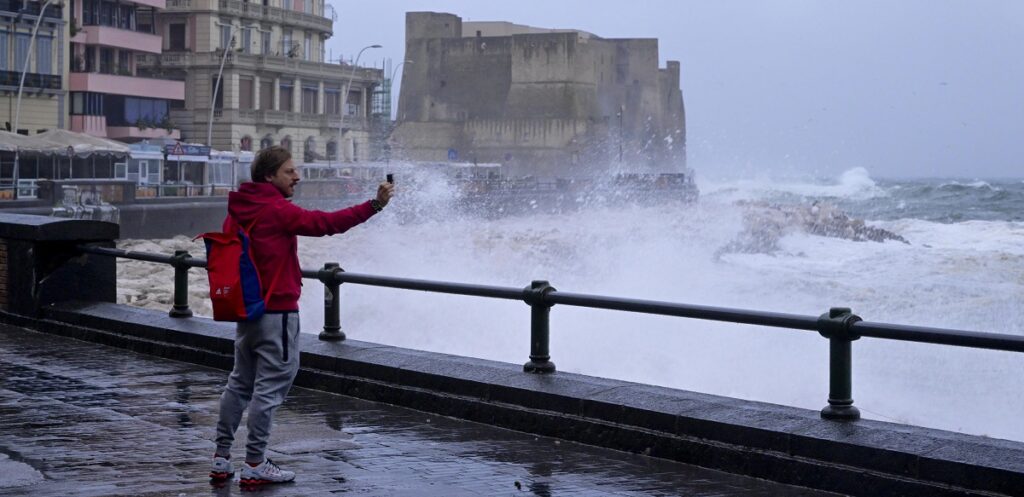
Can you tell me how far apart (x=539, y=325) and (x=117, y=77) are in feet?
194

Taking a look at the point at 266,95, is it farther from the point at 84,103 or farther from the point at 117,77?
the point at 84,103

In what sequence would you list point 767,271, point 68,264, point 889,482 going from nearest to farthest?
point 889,482, point 68,264, point 767,271

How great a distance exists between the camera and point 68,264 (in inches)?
496

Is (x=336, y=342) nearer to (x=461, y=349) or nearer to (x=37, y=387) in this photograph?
(x=37, y=387)

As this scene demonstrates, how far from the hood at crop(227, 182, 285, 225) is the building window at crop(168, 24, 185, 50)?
70728 mm

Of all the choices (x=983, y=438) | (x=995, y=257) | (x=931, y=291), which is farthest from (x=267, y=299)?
(x=995, y=257)

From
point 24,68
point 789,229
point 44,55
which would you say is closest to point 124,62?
point 44,55

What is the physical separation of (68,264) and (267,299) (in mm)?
6648

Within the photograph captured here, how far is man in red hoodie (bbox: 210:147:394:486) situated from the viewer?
6.54m

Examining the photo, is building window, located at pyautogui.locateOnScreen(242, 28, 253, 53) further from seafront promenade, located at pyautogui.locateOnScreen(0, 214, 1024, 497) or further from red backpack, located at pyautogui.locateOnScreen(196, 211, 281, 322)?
red backpack, located at pyautogui.locateOnScreen(196, 211, 281, 322)

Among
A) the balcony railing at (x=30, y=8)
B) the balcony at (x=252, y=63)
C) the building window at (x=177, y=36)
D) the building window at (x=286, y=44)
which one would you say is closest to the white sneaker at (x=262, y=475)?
the balcony railing at (x=30, y=8)

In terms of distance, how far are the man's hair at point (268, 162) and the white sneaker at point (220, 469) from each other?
1280 millimetres

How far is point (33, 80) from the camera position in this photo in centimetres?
5878

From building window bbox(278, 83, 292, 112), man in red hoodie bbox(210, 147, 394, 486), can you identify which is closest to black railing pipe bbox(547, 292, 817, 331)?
man in red hoodie bbox(210, 147, 394, 486)
